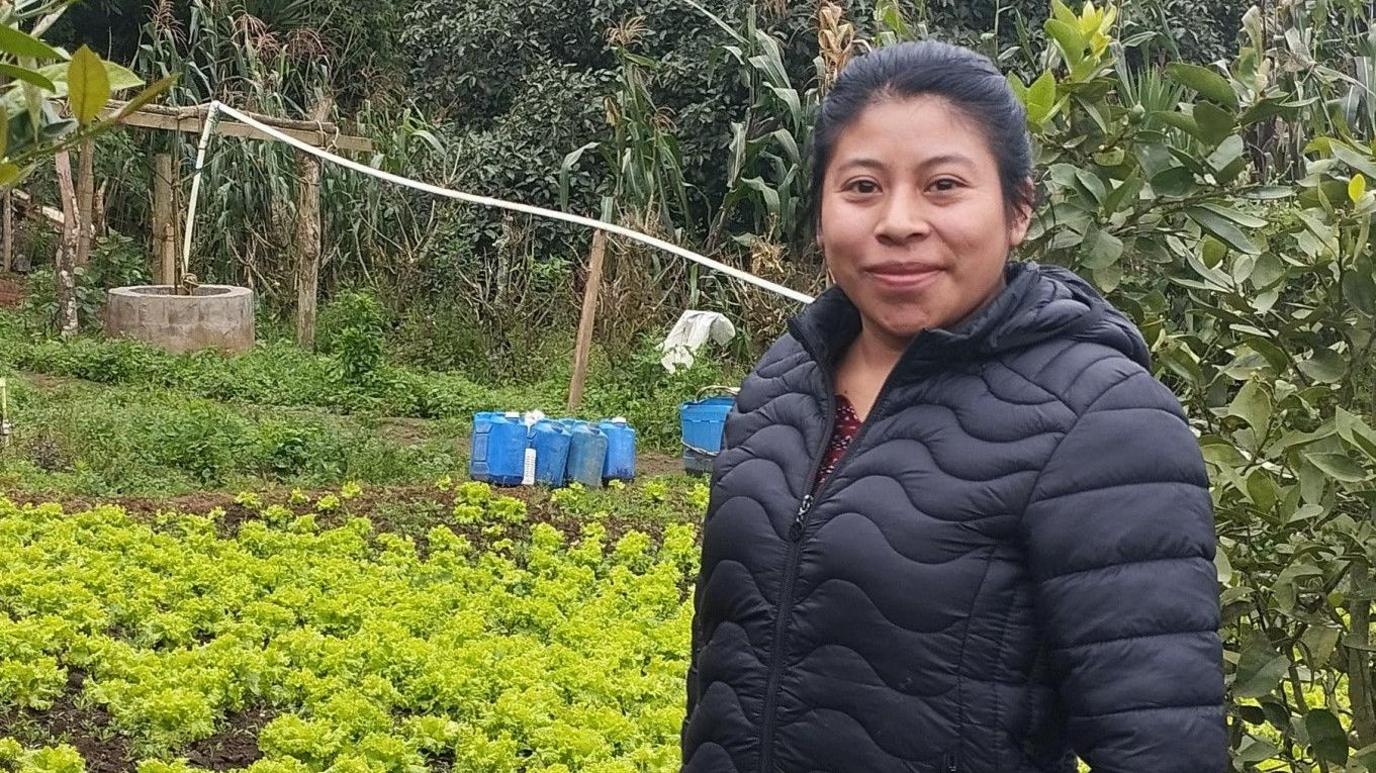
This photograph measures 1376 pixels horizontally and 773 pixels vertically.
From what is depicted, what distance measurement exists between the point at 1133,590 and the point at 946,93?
58 centimetres

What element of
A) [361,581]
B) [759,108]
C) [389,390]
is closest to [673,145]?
[759,108]

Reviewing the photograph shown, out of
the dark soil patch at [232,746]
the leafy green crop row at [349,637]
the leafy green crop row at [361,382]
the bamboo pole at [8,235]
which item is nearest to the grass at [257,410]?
the leafy green crop row at [361,382]

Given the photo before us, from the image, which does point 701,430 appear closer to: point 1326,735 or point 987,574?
point 1326,735

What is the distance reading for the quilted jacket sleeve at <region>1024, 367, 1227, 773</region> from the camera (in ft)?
4.86

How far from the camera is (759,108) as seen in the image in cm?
1205

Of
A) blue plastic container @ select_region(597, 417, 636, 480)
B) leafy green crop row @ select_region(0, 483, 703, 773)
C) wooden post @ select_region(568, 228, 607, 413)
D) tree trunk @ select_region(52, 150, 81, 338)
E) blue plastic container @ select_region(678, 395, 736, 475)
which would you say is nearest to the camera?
leafy green crop row @ select_region(0, 483, 703, 773)

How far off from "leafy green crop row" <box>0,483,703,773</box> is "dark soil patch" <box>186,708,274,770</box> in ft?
0.15

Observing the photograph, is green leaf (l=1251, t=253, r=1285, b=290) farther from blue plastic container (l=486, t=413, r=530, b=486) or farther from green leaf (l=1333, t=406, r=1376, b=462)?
blue plastic container (l=486, t=413, r=530, b=486)

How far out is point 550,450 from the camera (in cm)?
801

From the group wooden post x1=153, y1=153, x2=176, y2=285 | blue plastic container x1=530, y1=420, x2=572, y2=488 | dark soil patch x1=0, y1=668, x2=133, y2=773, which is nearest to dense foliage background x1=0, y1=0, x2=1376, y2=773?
wooden post x1=153, y1=153, x2=176, y2=285

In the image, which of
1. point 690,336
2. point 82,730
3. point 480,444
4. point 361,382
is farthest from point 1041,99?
point 361,382

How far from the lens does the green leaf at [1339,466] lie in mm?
2092

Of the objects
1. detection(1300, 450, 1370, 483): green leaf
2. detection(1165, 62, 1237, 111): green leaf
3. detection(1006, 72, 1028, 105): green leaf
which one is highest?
detection(1165, 62, 1237, 111): green leaf

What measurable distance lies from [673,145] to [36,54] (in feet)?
34.9
